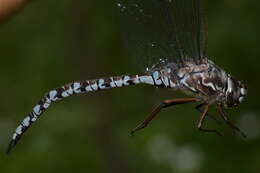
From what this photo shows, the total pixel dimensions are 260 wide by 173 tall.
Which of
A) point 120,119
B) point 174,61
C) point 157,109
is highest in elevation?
point 174,61

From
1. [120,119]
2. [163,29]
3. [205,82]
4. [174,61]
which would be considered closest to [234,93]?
[205,82]

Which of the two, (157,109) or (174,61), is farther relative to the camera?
(174,61)

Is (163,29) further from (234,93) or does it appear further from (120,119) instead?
(120,119)

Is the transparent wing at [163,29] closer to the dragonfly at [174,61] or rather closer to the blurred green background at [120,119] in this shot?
the dragonfly at [174,61]

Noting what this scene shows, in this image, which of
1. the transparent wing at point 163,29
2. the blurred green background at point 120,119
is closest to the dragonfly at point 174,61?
the transparent wing at point 163,29

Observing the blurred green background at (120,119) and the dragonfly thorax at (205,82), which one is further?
the blurred green background at (120,119)

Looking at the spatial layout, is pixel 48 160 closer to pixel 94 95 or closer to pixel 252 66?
pixel 94 95

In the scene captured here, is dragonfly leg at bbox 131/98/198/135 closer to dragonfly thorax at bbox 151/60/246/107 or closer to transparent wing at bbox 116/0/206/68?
dragonfly thorax at bbox 151/60/246/107

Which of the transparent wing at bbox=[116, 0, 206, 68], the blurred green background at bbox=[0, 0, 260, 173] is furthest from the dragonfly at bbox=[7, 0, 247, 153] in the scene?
the blurred green background at bbox=[0, 0, 260, 173]
